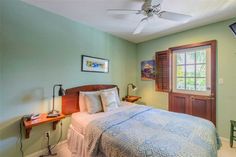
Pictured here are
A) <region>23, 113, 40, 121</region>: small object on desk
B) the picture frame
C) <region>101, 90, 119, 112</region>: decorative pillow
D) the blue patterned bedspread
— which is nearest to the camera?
the blue patterned bedspread

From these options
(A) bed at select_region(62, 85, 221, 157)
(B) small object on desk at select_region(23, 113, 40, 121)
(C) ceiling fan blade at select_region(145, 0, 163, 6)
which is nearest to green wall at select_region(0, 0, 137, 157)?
(B) small object on desk at select_region(23, 113, 40, 121)

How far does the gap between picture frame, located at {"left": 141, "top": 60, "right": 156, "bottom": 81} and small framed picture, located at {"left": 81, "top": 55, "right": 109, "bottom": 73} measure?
1.36m

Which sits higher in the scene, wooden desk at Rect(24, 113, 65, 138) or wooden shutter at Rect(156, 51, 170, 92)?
wooden shutter at Rect(156, 51, 170, 92)

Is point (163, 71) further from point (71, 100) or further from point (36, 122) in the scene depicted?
point (36, 122)

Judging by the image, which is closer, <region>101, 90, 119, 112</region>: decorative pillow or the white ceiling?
the white ceiling

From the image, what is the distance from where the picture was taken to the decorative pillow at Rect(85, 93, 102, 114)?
244 centimetres

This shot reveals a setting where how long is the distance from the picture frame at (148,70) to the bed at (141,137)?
1.84 metres

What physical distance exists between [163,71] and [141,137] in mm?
2598

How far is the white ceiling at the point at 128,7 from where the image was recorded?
204 centimetres

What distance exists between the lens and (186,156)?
1138 millimetres

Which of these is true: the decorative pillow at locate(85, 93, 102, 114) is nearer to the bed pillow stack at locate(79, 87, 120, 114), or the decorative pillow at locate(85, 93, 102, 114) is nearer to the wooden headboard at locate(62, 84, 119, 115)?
the bed pillow stack at locate(79, 87, 120, 114)

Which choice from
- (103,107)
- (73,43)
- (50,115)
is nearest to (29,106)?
(50,115)

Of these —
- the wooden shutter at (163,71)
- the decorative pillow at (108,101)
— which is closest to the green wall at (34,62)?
the decorative pillow at (108,101)

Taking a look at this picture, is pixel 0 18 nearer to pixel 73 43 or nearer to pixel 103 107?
pixel 73 43
